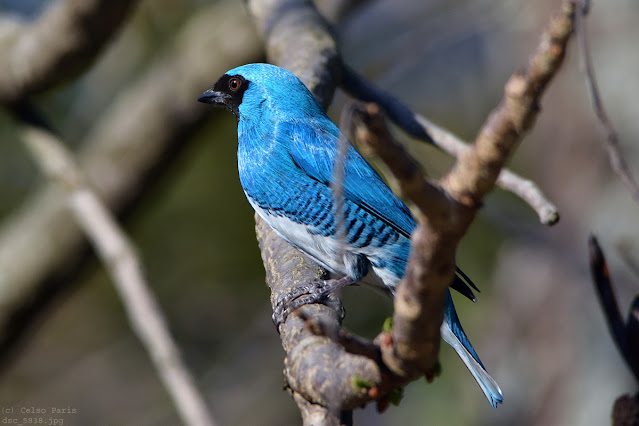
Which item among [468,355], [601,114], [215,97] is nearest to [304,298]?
[468,355]

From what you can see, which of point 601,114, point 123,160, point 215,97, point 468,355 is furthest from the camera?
point 123,160

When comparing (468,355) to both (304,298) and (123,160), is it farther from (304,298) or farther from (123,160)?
(123,160)

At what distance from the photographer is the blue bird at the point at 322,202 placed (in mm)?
3162

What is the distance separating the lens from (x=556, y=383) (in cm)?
651

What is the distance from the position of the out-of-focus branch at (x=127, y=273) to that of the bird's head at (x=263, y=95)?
921 mm

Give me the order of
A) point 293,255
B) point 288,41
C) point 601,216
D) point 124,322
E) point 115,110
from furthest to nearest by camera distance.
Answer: point 124,322
point 601,216
point 115,110
point 288,41
point 293,255

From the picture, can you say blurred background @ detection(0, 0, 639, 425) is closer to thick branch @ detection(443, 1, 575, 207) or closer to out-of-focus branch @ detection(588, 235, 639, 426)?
out-of-focus branch @ detection(588, 235, 639, 426)

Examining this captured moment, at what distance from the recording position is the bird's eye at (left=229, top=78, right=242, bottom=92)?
12.3ft

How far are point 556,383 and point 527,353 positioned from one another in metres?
0.36

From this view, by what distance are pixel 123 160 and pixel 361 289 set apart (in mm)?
2595

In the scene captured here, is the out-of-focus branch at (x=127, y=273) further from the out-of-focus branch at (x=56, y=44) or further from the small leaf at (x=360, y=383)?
the small leaf at (x=360, y=383)

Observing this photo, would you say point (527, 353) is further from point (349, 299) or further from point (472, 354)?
point (472, 354)

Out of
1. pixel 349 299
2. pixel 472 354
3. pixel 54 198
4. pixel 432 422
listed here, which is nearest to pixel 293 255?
pixel 472 354

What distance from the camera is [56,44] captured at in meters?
4.42
